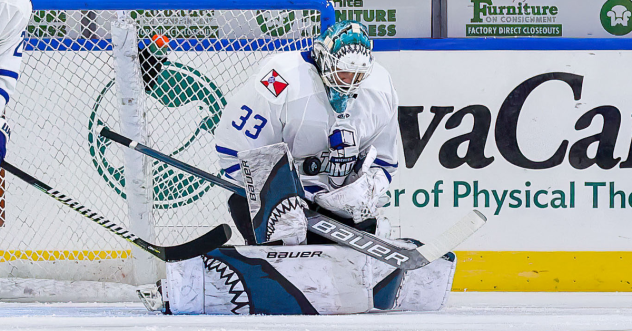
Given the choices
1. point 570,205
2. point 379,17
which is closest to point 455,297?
point 570,205

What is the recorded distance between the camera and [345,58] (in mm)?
2119

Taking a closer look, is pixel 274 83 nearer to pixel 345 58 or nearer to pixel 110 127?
pixel 345 58

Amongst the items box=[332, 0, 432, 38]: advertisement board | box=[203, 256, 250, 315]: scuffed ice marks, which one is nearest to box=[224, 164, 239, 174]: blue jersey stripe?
box=[203, 256, 250, 315]: scuffed ice marks

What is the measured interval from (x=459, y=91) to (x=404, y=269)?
131 centimetres

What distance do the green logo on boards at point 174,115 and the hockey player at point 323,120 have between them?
2.39 feet

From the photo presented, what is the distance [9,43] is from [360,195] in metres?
1.05

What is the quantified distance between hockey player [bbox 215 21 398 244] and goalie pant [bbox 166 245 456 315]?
0.33 feet

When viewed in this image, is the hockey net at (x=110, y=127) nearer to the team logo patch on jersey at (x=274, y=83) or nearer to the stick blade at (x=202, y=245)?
the team logo patch on jersey at (x=274, y=83)

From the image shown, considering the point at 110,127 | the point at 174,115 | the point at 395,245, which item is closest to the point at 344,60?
the point at 395,245

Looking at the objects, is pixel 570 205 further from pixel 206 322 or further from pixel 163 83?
pixel 206 322

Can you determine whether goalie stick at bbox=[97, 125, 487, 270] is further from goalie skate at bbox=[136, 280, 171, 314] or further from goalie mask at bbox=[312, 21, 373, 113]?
goalie skate at bbox=[136, 280, 171, 314]

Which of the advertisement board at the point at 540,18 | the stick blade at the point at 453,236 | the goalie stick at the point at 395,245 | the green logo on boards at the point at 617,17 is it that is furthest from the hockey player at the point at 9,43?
the green logo on boards at the point at 617,17

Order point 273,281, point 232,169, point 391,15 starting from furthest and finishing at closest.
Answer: point 391,15, point 232,169, point 273,281

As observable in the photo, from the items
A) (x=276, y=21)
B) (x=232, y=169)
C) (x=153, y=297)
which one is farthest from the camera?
(x=276, y=21)
